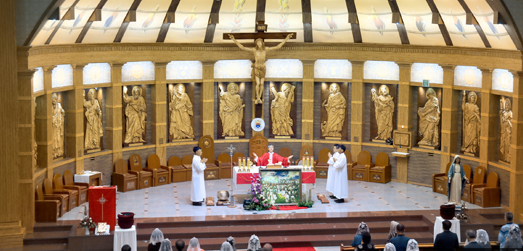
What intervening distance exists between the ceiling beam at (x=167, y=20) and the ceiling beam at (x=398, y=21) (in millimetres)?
6067

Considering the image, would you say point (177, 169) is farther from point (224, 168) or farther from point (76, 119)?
point (76, 119)

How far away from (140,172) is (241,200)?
3.47m

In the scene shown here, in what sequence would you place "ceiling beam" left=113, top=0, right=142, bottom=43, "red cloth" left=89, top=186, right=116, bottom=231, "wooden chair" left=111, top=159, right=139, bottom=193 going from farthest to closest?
"wooden chair" left=111, top=159, right=139, bottom=193
"ceiling beam" left=113, top=0, right=142, bottom=43
"red cloth" left=89, top=186, right=116, bottom=231

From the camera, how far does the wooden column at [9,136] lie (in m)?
16.0

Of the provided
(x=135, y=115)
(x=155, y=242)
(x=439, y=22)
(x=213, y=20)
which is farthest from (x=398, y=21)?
(x=155, y=242)

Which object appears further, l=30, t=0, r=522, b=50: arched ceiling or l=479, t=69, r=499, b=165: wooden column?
l=479, t=69, r=499, b=165: wooden column

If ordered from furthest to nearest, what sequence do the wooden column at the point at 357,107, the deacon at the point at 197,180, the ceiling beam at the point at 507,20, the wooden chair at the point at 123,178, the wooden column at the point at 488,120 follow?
the wooden column at the point at 357,107, the wooden chair at the point at 123,178, the wooden column at the point at 488,120, the deacon at the point at 197,180, the ceiling beam at the point at 507,20

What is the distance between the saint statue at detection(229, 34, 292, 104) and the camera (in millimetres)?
21780

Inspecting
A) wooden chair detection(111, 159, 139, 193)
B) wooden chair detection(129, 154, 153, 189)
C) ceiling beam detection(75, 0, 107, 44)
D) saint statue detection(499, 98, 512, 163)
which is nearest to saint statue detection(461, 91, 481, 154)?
saint statue detection(499, 98, 512, 163)

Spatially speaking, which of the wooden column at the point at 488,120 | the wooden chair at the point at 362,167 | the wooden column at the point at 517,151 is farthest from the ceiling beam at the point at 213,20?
the wooden column at the point at 517,151

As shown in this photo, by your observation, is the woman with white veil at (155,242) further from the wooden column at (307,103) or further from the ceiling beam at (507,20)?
the wooden column at (307,103)

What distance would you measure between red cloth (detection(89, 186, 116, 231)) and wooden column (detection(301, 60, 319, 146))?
26.3ft

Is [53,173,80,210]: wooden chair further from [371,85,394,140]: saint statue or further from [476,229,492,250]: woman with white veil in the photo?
[476,229,492,250]: woman with white veil

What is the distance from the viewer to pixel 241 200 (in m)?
19.8
